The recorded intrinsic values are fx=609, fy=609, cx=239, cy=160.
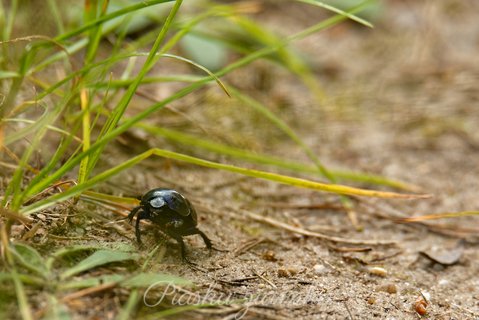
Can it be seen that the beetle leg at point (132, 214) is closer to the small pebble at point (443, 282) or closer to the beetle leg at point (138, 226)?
the beetle leg at point (138, 226)

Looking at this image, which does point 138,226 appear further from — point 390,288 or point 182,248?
point 390,288

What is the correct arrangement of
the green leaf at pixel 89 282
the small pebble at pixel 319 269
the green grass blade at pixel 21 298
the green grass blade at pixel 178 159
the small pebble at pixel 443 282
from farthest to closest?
1. the small pebble at pixel 443 282
2. the small pebble at pixel 319 269
3. the green grass blade at pixel 178 159
4. the green leaf at pixel 89 282
5. the green grass blade at pixel 21 298

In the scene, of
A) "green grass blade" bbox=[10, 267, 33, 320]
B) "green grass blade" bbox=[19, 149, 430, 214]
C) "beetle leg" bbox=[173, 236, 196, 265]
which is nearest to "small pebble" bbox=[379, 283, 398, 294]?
"green grass blade" bbox=[19, 149, 430, 214]

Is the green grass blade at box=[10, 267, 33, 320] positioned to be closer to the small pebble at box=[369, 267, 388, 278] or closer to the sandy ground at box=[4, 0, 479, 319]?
the sandy ground at box=[4, 0, 479, 319]

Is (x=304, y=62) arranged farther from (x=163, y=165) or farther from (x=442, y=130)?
(x=163, y=165)

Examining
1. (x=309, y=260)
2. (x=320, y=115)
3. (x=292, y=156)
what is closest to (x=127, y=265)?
(x=309, y=260)

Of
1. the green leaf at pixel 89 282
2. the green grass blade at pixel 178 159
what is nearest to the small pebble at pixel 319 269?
the green grass blade at pixel 178 159
